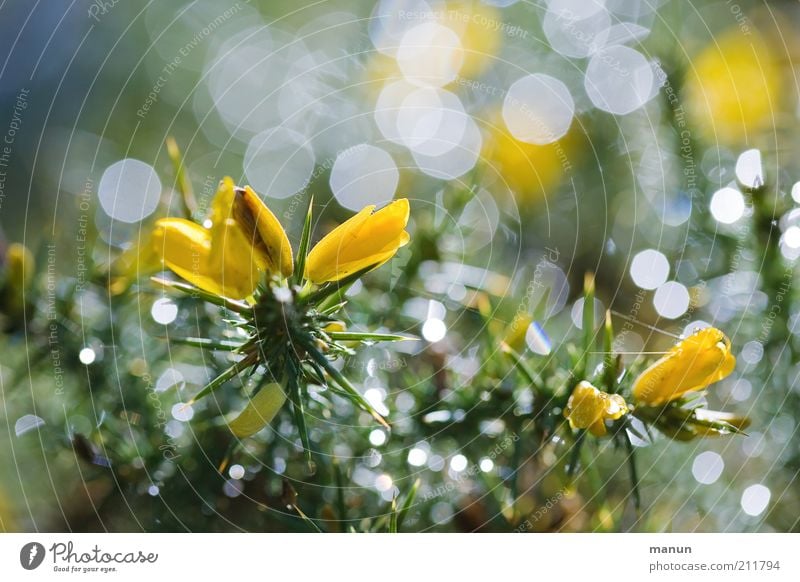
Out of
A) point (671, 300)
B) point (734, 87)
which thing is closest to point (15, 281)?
point (671, 300)

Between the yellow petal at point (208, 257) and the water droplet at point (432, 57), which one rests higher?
the water droplet at point (432, 57)

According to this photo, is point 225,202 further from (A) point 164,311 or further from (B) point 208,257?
(A) point 164,311

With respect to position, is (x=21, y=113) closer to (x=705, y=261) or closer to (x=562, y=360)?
(x=562, y=360)

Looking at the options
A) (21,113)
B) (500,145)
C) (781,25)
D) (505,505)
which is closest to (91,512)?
(505,505)

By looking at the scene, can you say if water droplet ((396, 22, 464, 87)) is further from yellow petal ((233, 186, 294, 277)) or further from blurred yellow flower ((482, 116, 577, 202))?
yellow petal ((233, 186, 294, 277))

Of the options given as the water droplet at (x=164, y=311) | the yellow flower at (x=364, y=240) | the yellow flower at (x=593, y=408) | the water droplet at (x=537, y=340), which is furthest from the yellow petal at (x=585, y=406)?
the water droplet at (x=164, y=311)

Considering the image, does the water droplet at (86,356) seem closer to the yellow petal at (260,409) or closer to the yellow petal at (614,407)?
the yellow petal at (260,409)

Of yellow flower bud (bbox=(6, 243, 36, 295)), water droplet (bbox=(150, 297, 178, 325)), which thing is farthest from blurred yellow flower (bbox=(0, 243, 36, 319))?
water droplet (bbox=(150, 297, 178, 325))
